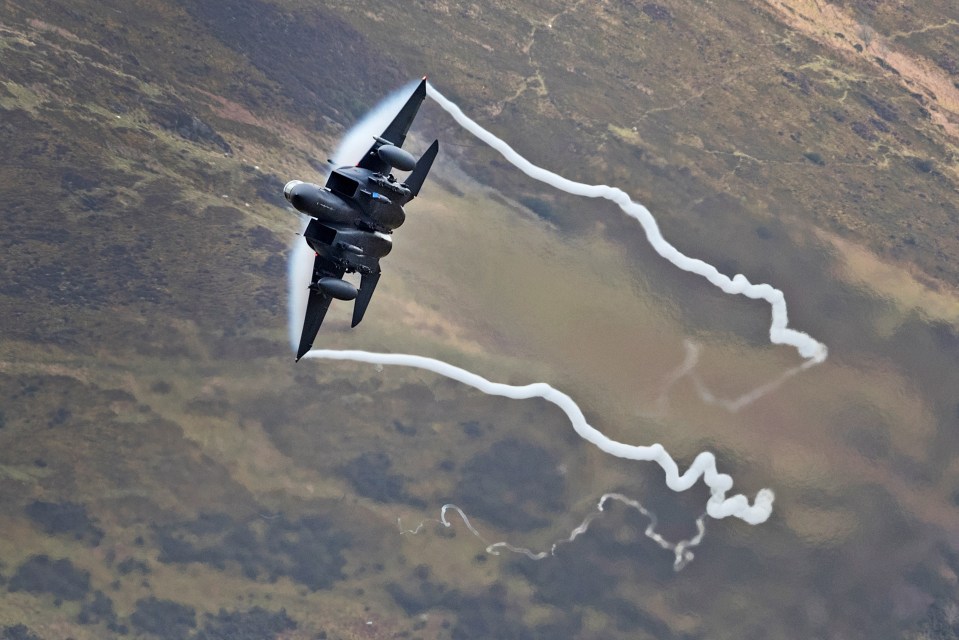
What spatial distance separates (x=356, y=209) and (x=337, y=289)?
593cm

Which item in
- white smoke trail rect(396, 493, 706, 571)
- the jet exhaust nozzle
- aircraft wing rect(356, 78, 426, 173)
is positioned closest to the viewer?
the jet exhaust nozzle

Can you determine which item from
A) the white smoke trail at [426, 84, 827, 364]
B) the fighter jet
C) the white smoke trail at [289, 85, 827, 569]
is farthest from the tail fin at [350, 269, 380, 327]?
the white smoke trail at [426, 84, 827, 364]

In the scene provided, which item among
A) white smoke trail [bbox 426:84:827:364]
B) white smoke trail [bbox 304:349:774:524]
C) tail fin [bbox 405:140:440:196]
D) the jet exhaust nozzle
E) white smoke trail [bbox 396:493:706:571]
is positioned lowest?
white smoke trail [bbox 396:493:706:571]

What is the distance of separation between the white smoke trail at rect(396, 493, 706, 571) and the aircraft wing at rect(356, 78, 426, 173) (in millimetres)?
42918

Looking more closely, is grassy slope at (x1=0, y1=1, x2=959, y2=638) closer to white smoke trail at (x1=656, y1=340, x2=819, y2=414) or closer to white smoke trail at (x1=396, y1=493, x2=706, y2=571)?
white smoke trail at (x1=396, y1=493, x2=706, y2=571)

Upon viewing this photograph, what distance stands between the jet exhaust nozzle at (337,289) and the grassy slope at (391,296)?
86.7 feet

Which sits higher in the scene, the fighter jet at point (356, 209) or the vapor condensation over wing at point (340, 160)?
the fighter jet at point (356, 209)

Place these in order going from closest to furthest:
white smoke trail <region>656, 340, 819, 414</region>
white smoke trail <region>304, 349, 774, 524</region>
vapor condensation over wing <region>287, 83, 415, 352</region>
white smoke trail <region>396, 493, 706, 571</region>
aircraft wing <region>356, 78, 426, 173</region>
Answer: aircraft wing <region>356, 78, 426, 173</region> → white smoke trail <region>656, 340, 819, 414</region> → vapor condensation over wing <region>287, 83, 415, 352</region> → white smoke trail <region>304, 349, 774, 524</region> → white smoke trail <region>396, 493, 706, 571</region>

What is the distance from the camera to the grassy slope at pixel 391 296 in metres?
87.7

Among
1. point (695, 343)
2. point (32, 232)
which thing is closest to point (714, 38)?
point (695, 343)

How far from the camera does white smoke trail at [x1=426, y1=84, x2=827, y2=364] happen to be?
84.9 metres

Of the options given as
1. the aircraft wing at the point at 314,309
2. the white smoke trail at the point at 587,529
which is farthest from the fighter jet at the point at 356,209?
the white smoke trail at the point at 587,529

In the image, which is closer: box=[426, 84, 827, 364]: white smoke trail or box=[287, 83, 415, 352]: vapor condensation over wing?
box=[287, 83, 415, 352]: vapor condensation over wing

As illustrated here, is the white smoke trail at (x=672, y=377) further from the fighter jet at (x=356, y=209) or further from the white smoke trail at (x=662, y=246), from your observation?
the fighter jet at (x=356, y=209)
